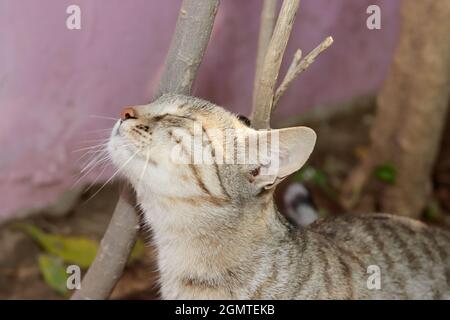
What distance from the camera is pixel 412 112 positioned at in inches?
191

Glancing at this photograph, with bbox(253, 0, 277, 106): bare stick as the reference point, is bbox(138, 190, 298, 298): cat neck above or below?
below

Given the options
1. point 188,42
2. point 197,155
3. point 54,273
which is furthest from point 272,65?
point 54,273

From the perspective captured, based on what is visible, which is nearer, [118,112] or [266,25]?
[266,25]

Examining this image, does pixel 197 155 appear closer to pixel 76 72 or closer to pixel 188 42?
pixel 188 42

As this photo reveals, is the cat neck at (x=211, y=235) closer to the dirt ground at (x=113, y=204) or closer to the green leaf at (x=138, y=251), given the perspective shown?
the dirt ground at (x=113, y=204)

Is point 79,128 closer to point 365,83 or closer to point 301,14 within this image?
point 301,14

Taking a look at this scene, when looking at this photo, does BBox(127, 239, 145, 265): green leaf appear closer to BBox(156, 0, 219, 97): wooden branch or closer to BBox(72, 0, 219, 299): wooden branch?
BBox(72, 0, 219, 299): wooden branch

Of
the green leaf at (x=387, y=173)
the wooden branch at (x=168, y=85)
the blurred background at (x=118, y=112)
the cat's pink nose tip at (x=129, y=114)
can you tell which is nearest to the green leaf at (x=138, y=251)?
the blurred background at (x=118, y=112)

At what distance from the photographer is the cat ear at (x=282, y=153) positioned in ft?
9.94

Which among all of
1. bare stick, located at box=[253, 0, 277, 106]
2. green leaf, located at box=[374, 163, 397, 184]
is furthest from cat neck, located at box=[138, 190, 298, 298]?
green leaf, located at box=[374, 163, 397, 184]

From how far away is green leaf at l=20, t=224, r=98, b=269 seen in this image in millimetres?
4453

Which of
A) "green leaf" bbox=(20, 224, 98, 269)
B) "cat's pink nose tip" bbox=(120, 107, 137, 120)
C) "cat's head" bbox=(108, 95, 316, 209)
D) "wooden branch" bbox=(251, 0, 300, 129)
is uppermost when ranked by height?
"wooden branch" bbox=(251, 0, 300, 129)

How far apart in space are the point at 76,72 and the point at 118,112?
1.23ft

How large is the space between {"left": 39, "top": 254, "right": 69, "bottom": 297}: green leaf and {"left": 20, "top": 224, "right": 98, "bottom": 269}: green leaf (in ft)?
0.20
